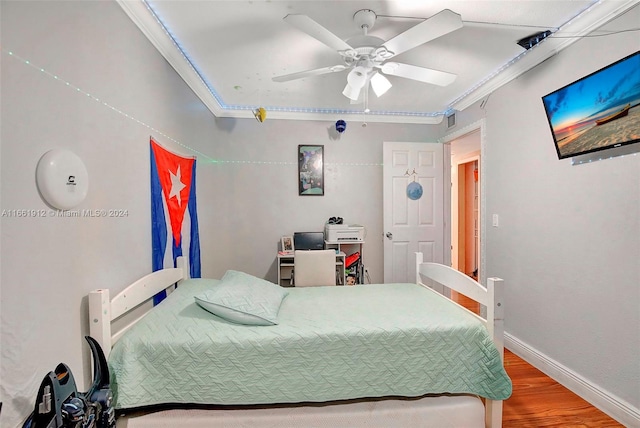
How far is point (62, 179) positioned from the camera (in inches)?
45.2

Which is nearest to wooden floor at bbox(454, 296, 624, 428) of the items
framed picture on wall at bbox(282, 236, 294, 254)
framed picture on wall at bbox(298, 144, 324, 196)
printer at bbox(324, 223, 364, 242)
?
printer at bbox(324, 223, 364, 242)

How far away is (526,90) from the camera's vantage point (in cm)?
237

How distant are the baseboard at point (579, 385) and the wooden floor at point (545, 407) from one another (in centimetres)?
3

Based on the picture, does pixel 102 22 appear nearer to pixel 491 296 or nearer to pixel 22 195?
pixel 22 195

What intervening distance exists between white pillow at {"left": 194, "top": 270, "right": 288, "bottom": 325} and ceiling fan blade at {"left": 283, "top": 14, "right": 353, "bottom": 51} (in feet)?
4.74

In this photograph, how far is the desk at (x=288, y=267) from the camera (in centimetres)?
330

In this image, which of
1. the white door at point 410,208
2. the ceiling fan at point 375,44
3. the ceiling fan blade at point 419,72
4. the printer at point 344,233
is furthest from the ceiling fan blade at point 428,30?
the printer at point 344,233

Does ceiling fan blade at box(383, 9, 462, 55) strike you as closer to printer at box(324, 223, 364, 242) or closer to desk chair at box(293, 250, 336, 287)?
desk chair at box(293, 250, 336, 287)

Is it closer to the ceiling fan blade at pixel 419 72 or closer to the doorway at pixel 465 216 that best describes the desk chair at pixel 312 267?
the ceiling fan blade at pixel 419 72

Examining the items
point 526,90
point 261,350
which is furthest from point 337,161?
point 261,350

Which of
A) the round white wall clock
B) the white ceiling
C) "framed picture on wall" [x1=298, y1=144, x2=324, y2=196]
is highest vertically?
the white ceiling

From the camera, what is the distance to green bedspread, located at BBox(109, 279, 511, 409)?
1.32 metres

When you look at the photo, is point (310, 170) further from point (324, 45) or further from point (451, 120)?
point (451, 120)

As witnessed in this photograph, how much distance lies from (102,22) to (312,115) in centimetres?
240
